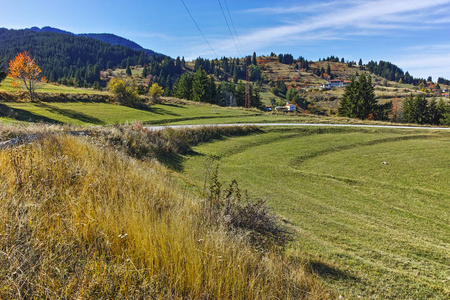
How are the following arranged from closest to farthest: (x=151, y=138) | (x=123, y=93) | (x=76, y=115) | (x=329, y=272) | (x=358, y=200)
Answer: (x=329, y=272), (x=358, y=200), (x=151, y=138), (x=76, y=115), (x=123, y=93)

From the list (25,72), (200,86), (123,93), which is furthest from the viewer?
(200,86)

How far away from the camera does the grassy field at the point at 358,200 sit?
4.20 m

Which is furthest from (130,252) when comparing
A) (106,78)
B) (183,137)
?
(106,78)

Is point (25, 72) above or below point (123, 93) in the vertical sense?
above

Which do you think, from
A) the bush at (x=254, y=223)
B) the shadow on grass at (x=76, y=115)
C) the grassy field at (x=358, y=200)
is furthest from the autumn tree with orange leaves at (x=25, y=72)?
the bush at (x=254, y=223)

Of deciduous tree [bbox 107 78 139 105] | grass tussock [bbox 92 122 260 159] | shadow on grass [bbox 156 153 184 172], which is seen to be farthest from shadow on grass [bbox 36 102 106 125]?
shadow on grass [bbox 156 153 184 172]

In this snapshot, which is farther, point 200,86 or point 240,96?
point 240,96

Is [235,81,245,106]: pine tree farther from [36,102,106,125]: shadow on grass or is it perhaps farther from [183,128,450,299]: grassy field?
[36,102,106,125]: shadow on grass

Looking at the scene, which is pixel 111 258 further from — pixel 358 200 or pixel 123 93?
pixel 123 93

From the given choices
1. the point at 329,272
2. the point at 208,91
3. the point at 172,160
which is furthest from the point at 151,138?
the point at 208,91

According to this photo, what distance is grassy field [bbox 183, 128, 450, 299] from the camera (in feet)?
13.8

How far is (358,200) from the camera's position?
10477mm

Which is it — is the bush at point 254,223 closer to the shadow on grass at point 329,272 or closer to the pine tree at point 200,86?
the shadow on grass at point 329,272

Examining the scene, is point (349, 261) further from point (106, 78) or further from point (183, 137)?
point (106, 78)
